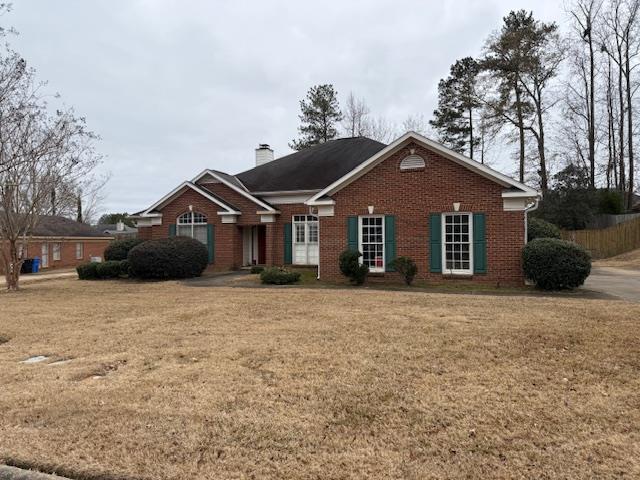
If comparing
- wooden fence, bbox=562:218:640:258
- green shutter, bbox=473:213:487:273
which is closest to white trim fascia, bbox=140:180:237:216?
green shutter, bbox=473:213:487:273

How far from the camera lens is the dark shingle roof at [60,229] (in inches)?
1219

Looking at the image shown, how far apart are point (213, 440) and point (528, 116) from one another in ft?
112

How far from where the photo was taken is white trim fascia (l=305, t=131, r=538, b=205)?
45.7ft

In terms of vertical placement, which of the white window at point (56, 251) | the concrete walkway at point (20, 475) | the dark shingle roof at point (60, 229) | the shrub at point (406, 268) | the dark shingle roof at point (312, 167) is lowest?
the concrete walkway at point (20, 475)

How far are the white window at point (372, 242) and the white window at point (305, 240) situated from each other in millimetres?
5012

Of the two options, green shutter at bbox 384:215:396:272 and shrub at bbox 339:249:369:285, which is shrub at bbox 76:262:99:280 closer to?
shrub at bbox 339:249:369:285

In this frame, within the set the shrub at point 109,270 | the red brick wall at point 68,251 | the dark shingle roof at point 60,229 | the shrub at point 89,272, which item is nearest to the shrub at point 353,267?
the shrub at point 109,270

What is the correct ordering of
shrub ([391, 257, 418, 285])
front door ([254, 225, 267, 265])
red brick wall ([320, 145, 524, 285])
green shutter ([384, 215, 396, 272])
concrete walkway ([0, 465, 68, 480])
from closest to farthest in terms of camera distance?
concrete walkway ([0, 465, 68, 480])
red brick wall ([320, 145, 524, 285])
shrub ([391, 257, 418, 285])
green shutter ([384, 215, 396, 272])
front door ([254, 225, 267, 265])

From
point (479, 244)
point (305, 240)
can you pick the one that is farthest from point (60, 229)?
point (479, 244)

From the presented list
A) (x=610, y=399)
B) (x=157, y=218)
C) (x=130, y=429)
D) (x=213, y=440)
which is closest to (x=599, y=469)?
(x=610, y=399)

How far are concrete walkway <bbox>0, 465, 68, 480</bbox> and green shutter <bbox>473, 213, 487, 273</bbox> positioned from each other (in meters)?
13.1

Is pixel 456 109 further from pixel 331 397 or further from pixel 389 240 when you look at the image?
pixel 331 397

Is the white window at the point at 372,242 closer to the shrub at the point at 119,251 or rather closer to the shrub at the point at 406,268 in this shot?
the shrub at the point at 406,268

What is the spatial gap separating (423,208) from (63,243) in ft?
92.2
